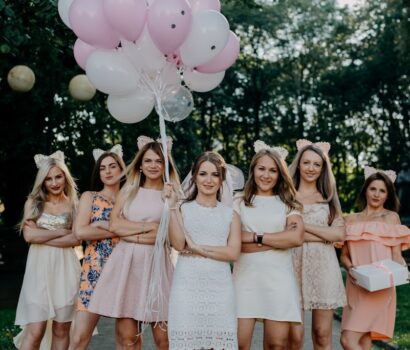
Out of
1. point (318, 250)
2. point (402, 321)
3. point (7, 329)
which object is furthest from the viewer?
point (402, 321)

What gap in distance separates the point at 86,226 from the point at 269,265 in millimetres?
1502

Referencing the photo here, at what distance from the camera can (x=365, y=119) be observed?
30.5 m

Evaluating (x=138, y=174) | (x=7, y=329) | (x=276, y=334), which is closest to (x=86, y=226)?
(x=138, y=174)

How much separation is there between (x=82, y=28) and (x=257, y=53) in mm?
25276

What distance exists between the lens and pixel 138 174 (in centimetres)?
526

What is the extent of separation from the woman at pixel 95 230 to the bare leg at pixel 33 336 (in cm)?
53

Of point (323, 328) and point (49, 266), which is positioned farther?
point (49, 266)

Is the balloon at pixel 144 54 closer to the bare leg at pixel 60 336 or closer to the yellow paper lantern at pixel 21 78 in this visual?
the bare leg at pixel 60 336

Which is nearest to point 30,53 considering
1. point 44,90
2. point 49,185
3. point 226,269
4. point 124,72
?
point 44,90

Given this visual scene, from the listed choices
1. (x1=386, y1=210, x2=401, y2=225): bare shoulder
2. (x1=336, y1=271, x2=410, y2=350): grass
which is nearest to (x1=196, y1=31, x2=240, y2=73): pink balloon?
(x1=386, y1=210, x2=401, y2=225): bare shoulder

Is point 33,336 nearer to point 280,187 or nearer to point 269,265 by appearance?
point 269,265

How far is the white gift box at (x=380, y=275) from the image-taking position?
17.1 feet

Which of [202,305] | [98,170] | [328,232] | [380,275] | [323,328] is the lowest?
[323,328]

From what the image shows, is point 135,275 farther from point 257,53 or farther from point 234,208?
point 257,53
